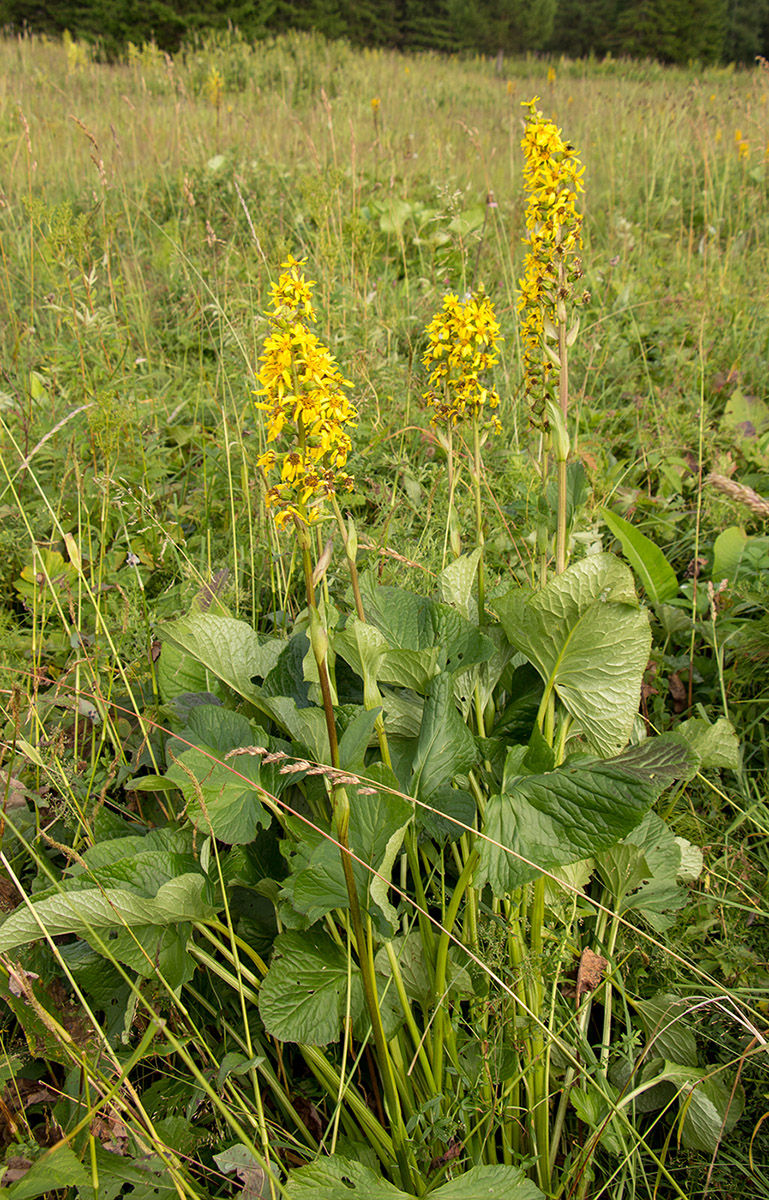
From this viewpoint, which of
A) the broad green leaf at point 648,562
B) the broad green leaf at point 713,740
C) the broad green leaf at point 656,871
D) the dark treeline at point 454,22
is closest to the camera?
the broad green leaf at point 656,871

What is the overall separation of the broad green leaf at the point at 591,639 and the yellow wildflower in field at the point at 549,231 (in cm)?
32

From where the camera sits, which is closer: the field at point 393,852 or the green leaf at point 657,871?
the field at point 393,852

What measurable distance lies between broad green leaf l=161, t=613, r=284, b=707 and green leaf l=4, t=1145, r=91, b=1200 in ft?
2.23

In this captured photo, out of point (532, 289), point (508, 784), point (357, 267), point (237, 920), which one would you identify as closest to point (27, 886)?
point (237, 920)

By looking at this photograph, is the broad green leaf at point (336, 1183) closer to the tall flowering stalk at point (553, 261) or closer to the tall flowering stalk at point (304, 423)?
the tall flowering stalk at point (304, 423)

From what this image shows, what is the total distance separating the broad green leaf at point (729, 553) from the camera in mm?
1942

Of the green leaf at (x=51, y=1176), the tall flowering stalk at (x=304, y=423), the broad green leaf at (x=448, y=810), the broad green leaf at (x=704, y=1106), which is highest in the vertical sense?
the tall flowering stalk at (x=304, y=423)

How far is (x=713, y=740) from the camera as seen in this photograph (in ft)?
4.65

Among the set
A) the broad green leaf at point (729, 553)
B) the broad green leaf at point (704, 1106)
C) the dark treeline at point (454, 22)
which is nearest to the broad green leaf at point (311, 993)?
the broad green leaf at point (704, 1106)

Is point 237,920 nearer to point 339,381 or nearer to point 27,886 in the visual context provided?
point 27,886

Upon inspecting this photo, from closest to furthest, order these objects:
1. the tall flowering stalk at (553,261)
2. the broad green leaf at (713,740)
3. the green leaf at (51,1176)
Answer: the green leaf at (51,1176)
the tall flowering stalk at (553,261)
the broad green leaf at (713,740)

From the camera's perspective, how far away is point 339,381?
1.00 metres

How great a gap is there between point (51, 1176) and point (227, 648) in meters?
0.77

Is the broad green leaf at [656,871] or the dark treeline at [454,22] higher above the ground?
the dark treeline at [454,22]
